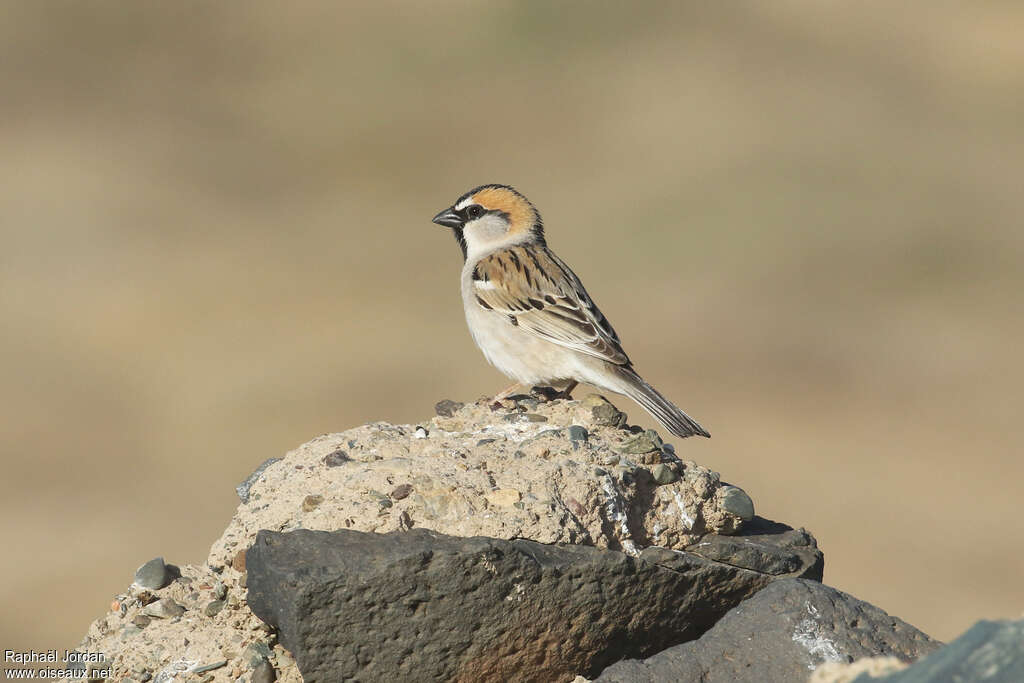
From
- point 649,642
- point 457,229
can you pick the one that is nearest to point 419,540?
point 649,642

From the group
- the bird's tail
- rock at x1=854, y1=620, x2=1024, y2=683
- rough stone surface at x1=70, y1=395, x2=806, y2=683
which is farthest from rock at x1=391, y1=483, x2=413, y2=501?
the bird's tail

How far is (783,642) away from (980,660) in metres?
1.44

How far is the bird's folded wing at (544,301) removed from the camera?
7609mm

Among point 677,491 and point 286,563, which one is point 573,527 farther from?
point 286,563

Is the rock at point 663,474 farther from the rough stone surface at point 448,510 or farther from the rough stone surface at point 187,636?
the rough stone surface at point 187,636

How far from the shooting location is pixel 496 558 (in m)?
4.16

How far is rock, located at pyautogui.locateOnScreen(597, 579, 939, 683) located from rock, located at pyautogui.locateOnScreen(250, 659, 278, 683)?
1.12m

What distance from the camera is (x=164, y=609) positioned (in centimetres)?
513

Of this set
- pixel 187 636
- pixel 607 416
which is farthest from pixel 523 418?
pixel 187 636

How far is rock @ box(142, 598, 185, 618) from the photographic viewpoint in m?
5.11

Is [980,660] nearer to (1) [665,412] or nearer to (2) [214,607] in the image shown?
(2) [214,607]

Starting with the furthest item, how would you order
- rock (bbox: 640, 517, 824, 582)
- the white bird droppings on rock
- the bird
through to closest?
the bird → rock (bbox: 640, 517, 824, 582) → the white bird droppings on rock

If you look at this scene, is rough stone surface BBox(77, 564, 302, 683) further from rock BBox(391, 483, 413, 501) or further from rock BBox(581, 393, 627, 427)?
rock BBox(581, 393, 627, 427)

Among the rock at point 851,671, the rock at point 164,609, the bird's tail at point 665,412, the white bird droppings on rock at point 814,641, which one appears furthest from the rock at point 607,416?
the rock at point 851,671
